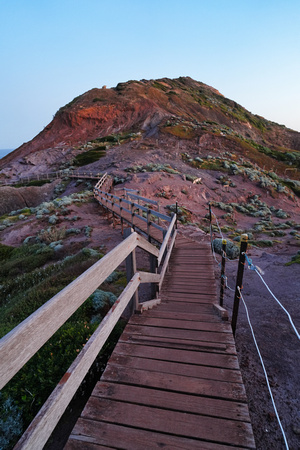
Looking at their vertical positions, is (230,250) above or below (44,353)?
below

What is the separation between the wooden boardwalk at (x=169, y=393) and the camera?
195 centimetres

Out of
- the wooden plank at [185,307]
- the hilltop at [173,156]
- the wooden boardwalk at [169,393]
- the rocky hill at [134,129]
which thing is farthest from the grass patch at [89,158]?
the wooden boardwalk at [169,393]

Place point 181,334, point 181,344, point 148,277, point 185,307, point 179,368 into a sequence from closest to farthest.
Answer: point 179,368, point 181,344, point 181,334, point 148,277, point 185,307

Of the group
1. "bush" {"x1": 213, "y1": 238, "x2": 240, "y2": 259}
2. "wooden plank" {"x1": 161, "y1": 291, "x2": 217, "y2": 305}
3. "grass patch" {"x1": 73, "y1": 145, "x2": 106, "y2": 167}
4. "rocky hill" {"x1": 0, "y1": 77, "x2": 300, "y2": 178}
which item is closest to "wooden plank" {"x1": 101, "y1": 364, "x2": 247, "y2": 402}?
"wooden plank" {"x1": 161, "y1": 291, "x2": 217, "y2": 305}

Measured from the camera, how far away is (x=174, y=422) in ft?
6.83

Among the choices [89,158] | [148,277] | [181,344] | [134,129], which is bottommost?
[181,344]

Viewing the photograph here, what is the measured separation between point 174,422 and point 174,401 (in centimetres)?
20

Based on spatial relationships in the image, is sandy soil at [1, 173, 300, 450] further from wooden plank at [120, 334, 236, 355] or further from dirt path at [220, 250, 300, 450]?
wooden plank at [120, 334, 236, 355]

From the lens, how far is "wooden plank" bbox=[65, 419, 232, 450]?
1889 millimetres

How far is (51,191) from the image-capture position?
2833 centimetres

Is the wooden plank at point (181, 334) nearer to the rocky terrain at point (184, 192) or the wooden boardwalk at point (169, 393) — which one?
the wooden boardwalk at point (169, 393)

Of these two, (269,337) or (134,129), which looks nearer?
(269,337)

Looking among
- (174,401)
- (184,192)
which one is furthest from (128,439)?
(184,192)

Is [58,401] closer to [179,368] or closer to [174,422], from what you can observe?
[174,422]
